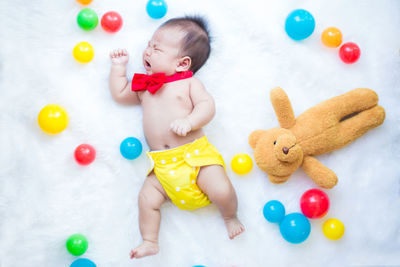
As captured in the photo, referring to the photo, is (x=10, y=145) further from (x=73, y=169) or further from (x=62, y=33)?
(x=62, y=33)

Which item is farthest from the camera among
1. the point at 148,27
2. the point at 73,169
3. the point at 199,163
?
the point at 148,27

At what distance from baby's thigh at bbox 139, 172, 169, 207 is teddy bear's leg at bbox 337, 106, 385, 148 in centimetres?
69

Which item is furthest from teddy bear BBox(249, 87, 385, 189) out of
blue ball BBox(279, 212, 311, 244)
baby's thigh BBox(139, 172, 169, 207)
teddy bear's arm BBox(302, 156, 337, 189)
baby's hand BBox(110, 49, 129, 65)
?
baby's hand BBox(110, 49, 129, 65)

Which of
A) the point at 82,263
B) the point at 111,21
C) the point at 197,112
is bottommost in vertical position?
the point at 82,263

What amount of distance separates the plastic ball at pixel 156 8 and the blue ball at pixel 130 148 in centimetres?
51

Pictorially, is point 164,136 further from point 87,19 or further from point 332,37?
point 332,37

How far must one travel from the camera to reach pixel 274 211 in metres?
1.43

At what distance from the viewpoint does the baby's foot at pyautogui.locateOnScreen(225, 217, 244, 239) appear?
4.72ft

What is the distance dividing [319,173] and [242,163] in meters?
0.28

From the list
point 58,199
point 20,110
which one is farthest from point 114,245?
point 20,110

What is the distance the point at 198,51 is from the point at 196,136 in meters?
0.33

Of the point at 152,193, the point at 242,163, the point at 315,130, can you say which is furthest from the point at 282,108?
the point at 152,193

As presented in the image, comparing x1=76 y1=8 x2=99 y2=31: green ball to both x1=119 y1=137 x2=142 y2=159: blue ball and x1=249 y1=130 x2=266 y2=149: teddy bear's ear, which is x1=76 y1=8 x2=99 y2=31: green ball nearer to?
x1=119 y1=137 x2=142 y2=159: blue ball

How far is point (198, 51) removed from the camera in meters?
1.51
